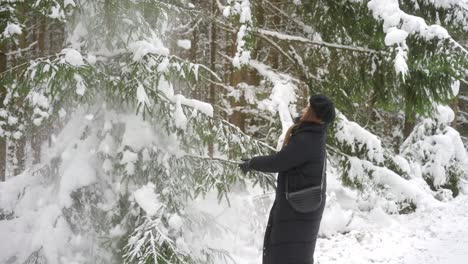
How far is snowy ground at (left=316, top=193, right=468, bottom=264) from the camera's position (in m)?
7.56

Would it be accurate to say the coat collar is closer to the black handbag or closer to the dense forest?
the black handbag

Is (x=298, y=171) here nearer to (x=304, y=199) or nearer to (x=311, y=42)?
(x=304, y=199)

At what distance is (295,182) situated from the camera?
3.90 metres

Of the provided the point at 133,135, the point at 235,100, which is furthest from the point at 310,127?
the point at 235,100

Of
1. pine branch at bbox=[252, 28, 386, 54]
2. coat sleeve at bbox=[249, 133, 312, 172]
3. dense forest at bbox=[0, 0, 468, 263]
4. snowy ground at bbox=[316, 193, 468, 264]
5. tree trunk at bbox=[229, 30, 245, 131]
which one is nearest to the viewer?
coat sleeve at bbox=[249, 133, 312, 172]

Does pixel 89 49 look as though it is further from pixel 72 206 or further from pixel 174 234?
pixel 174 234

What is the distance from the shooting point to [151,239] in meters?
4.08

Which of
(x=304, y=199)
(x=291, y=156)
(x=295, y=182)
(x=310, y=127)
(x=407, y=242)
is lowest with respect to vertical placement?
(x=407, y=242)

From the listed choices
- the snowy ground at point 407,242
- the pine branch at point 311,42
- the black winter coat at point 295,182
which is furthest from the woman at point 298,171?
the snowy ground at point 407,242

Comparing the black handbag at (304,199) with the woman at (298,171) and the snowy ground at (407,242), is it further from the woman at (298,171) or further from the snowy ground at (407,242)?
the snowy ground at (407,242)

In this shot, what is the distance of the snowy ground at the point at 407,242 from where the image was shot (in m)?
7.56

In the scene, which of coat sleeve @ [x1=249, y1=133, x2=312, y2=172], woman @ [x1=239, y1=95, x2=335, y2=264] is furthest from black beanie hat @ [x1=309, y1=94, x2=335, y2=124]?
coat sleeve @ [x1=249, y1=133, x2=312, y2=172]

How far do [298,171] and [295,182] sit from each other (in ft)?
0.33

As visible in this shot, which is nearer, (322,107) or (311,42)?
(322,107)
